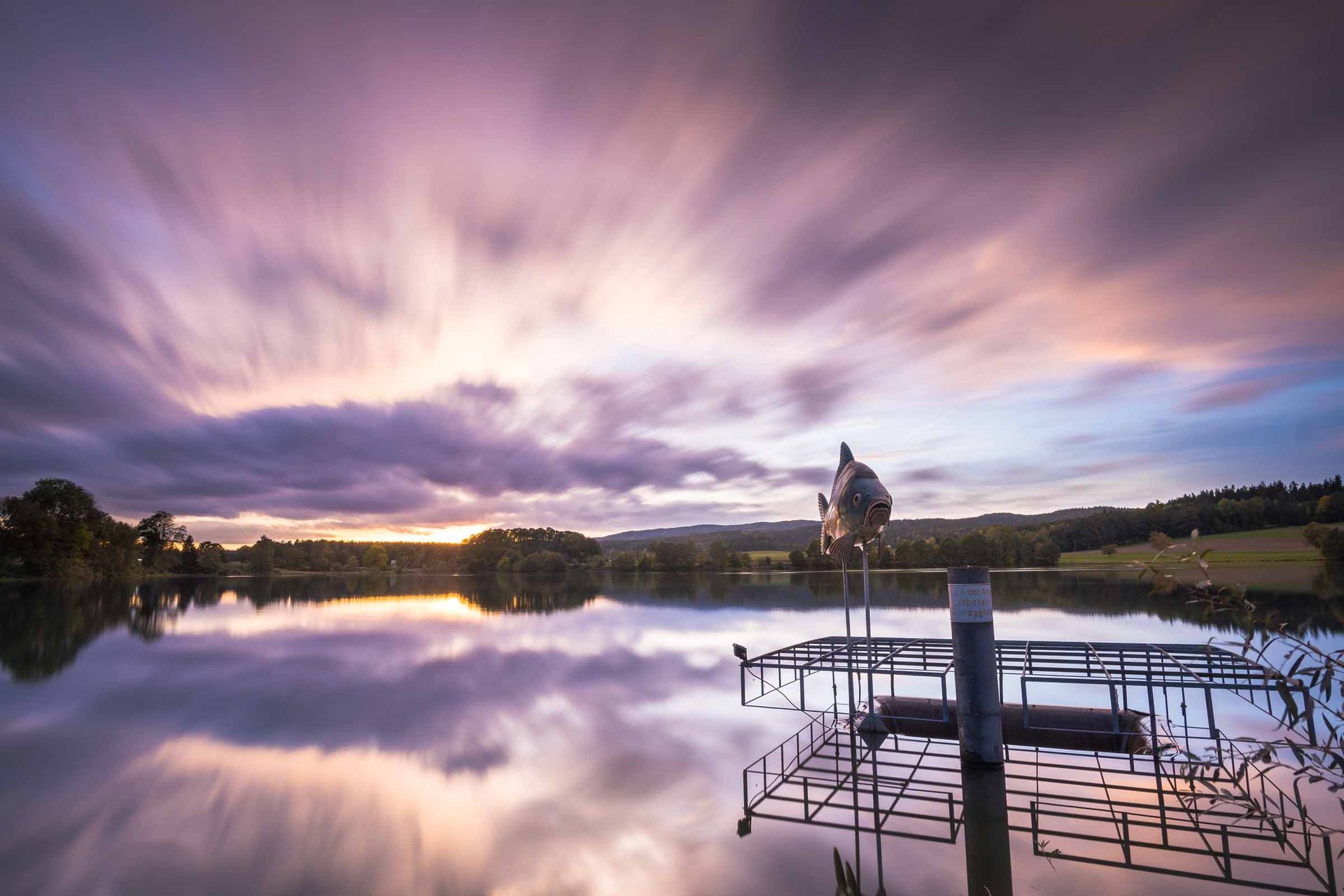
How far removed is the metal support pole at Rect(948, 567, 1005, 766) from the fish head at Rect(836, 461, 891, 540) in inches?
78.7

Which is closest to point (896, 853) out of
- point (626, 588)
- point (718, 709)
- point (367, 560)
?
point (718, 709)

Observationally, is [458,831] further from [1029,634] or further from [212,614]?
[212,614]

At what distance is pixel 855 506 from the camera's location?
16578 mm

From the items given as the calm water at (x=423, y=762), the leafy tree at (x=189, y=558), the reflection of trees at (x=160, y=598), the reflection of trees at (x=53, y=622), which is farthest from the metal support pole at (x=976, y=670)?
the leafy tree at (x=189, y=558)

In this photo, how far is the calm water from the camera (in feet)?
42.2

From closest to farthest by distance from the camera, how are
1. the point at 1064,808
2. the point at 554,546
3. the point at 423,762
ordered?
the point at 1064,808
the point at 423,762
the point at 554,546

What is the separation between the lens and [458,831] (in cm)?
1522

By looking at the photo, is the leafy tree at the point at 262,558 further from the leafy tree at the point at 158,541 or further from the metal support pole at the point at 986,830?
the metal support pole at the point at 986,830

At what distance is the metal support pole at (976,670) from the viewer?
16234 millimetres

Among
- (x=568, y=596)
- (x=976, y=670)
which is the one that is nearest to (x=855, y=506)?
(x=976, y=670)

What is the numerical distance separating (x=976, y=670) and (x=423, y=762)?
15276 millimetres

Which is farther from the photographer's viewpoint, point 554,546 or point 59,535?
point 554,546

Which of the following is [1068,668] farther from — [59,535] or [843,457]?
[59,535]

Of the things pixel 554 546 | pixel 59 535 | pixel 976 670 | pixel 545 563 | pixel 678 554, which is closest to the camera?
pixel 976 670
